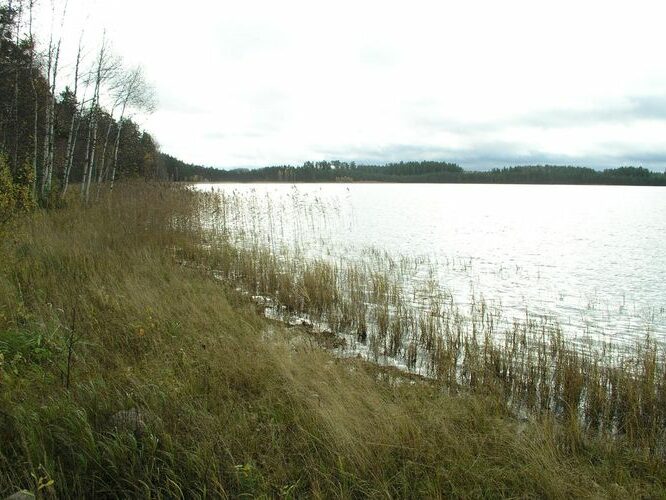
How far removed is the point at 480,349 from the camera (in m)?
6.64

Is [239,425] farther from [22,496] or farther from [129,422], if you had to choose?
[22,496]

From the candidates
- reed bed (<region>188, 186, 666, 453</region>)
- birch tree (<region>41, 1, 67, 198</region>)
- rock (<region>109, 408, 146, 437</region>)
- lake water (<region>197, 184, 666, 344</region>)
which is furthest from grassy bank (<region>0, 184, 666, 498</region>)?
birch tree (<region>41, 1, 67, 198</region>)

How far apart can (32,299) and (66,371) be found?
2811 mm

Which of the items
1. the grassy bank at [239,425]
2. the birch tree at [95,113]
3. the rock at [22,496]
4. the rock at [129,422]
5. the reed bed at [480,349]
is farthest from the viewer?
the birch tree at [95,113]

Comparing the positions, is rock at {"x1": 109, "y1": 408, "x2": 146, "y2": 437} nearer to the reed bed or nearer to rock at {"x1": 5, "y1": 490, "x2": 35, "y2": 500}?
rock at {"x1": 5, "y1": 490, "x2": 35, "y2": 500}

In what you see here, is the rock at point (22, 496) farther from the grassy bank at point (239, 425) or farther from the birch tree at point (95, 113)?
the birch tree at point (95, 113)

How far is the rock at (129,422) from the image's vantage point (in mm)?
3354

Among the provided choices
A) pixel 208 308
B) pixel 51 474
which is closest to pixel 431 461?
pixel 51 474

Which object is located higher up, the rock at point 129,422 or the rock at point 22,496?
the rock at point 129,422

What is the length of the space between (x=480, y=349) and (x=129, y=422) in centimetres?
493

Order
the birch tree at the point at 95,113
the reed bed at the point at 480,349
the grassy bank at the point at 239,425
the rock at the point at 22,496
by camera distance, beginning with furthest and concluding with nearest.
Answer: the birch tree at the point at 95,113 → the reed bed at the point at 480,349 → the grassy bank at the point at 239,425 → the rock at the point at 22,496

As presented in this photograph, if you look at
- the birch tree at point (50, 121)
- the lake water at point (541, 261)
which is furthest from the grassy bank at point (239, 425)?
the birch tree at point (50, 121)

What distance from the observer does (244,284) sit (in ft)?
34.9

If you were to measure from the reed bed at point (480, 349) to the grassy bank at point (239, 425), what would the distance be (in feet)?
1.49
